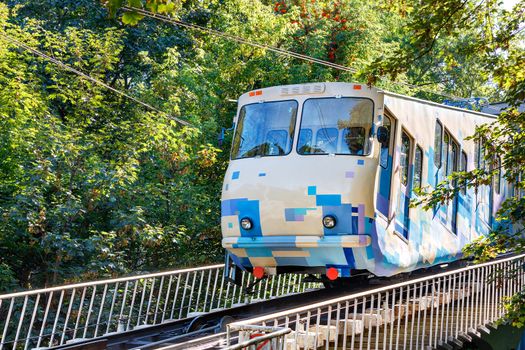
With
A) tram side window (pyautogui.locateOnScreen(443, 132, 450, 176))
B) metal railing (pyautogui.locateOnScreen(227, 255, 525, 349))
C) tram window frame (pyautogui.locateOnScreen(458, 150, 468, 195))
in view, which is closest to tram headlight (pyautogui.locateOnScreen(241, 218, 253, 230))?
metal railing (pyautogui.locateOnScreen(227, 255, 525, 349))

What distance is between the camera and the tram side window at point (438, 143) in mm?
14716

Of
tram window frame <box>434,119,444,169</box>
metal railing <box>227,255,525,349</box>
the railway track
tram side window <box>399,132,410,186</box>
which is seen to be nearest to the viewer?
metal railing <box>227,255,525,349</box>

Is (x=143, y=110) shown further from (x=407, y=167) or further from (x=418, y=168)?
(x=407, y=167)

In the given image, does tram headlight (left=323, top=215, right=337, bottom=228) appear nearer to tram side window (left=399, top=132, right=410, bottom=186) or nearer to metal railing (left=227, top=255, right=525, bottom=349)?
metal railing (left=227, top=255, right=525, bottom=349)

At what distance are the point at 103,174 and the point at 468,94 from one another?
24.1 metres

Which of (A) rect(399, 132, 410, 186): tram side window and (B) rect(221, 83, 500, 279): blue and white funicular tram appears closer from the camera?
(B) rect(221, 83, 500, 279): blue and white funicular tram

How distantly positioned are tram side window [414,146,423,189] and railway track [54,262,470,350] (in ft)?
6.11

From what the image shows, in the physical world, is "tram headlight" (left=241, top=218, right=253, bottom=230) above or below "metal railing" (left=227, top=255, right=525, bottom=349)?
above

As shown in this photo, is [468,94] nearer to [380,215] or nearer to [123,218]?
[123,218]

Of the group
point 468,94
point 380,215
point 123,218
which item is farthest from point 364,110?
point 468,94

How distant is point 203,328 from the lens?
1289 centimetres

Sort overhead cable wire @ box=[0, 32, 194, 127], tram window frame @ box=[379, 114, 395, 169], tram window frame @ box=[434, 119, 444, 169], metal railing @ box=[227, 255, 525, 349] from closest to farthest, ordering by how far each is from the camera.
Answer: metal railing @ box=[227, 255, 525, 349] < tram window frame @ box=[379, 114, 395, 169] < tram window frame @ box=[434, 119, 444, 169] < overhead cable wire @ box=[0, 32, 194, 127]

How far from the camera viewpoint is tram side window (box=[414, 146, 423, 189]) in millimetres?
13805

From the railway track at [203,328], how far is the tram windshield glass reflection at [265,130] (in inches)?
105
